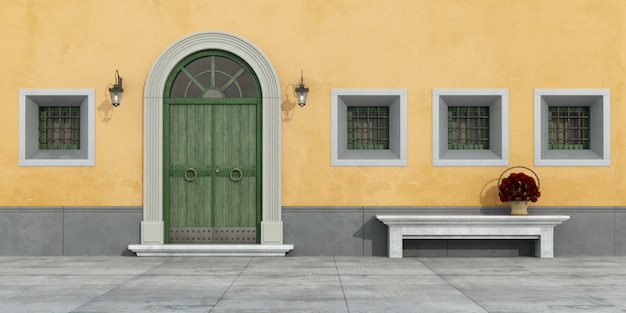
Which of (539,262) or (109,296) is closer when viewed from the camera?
(109,296)

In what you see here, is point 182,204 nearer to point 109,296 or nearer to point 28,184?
point 28,184

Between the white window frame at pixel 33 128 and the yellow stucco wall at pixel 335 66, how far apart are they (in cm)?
15

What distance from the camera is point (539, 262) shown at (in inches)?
476

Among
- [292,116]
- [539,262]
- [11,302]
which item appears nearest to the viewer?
[11,302]

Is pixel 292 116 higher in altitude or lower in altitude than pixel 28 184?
higher

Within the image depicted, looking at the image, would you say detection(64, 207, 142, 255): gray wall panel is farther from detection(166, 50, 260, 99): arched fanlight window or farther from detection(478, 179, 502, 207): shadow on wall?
detection(478, 179, 502, 207): shadow on wall

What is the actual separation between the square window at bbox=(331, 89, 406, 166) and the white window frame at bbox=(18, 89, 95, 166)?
4.79 metres

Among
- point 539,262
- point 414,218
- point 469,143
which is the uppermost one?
point 469,143

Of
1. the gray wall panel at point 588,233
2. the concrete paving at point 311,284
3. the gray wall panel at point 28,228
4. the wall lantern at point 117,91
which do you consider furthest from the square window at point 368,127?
the gray wall panel at point 28,228

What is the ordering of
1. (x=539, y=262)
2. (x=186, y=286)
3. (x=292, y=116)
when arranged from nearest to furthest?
1. (x=186, y=286)
2. (x=539, y=262)
3. (x=292, y=116)

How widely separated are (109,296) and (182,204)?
4.65 metres

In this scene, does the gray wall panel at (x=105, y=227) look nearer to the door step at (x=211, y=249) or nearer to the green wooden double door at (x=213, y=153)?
the door step at (x=211, y=249)

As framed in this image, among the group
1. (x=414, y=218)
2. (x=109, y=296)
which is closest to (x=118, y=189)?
(x=109, y=296)

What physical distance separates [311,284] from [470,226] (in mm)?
4256
